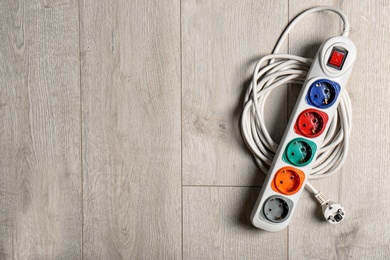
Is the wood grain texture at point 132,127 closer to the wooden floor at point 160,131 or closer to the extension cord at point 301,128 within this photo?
the wooden floor at point 160,131

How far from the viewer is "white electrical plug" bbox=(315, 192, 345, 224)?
938 millimetres

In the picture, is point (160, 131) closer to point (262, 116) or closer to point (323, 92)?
point (262, 116)

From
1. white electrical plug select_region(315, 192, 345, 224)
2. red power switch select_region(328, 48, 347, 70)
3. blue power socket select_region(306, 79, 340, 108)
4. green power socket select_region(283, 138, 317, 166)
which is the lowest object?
white electrical plug select_region(315, 192, 345, 224)

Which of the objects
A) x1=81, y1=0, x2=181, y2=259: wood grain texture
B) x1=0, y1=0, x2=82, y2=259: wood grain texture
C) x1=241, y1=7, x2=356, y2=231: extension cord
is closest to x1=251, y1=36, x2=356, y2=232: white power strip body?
x1=241, y1=7, x2=356, y2=231: extension cord

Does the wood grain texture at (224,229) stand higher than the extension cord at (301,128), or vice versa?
the extension cord at (301,128)

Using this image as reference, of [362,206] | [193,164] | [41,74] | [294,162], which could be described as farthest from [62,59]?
[362,206]

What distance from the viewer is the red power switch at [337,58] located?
2.91 feet

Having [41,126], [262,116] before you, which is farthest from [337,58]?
[41,126]

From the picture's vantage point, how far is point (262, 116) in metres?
0.95

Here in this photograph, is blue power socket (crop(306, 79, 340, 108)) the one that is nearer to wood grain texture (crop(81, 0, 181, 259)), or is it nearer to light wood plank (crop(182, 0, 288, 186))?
light wood plank (crop(182, 0, 288, 186))

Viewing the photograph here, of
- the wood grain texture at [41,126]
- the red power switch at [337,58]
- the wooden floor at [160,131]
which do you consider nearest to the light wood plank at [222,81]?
the wooden floor at [160,131]

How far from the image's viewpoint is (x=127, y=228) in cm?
102

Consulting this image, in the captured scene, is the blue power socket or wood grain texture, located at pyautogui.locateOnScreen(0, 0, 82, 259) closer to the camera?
the blue power socket

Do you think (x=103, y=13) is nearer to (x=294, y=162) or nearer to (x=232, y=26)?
(x=232, y=26)
